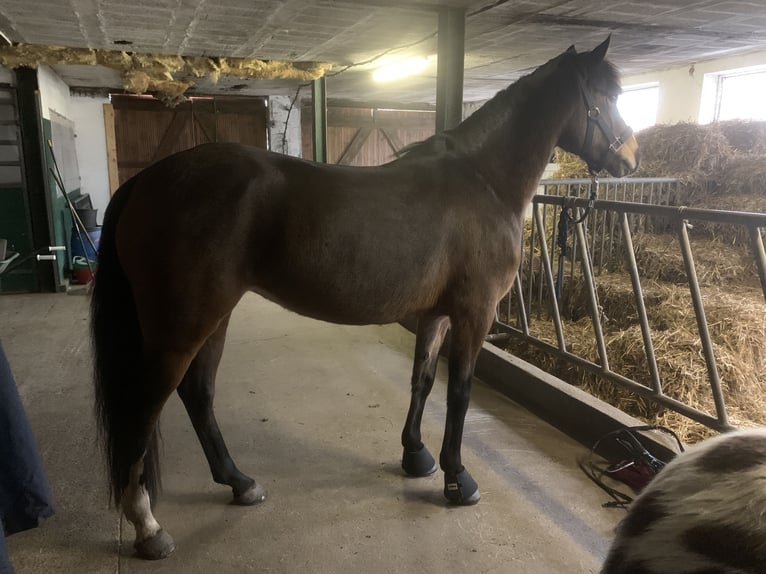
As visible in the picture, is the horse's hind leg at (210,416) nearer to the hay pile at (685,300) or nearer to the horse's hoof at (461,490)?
the horse's hoof at (461,490)

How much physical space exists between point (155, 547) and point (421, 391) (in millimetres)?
1180

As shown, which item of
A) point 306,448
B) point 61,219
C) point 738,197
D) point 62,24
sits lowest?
point 306,448

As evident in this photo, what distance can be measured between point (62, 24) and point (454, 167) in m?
3.54

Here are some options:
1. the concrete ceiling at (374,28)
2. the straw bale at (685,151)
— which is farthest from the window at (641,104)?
the straw bale at (685,151)

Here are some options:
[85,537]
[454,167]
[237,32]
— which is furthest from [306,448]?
[237,32]

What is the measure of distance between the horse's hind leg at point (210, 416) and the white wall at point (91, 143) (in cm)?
684

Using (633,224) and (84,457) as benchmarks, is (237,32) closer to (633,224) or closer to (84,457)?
(84,457)

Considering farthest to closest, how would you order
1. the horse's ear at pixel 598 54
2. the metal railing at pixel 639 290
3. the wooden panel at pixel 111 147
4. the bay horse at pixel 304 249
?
the wooden panel at pixel 111 147 < the horse's ear at pixel 598 54 < the metal railing at pixel 639 290 < the bay horse at pixel 304 249

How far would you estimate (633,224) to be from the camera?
5.24 metres

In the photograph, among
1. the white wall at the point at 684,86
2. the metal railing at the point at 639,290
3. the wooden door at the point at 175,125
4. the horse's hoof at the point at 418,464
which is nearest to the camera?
the metal railing at the point at 639,290

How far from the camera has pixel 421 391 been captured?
7.85 feet

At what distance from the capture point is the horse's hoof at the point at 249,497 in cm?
205

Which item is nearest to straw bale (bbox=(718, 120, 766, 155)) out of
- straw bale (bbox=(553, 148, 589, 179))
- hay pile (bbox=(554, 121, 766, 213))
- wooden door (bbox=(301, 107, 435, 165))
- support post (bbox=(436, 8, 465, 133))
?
hay pile (bbox=(554, 121, 766, 213))

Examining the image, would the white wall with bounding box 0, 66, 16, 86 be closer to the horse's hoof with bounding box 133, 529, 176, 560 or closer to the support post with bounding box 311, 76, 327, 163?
the support post with bounding box 311, 76, 327, 163
